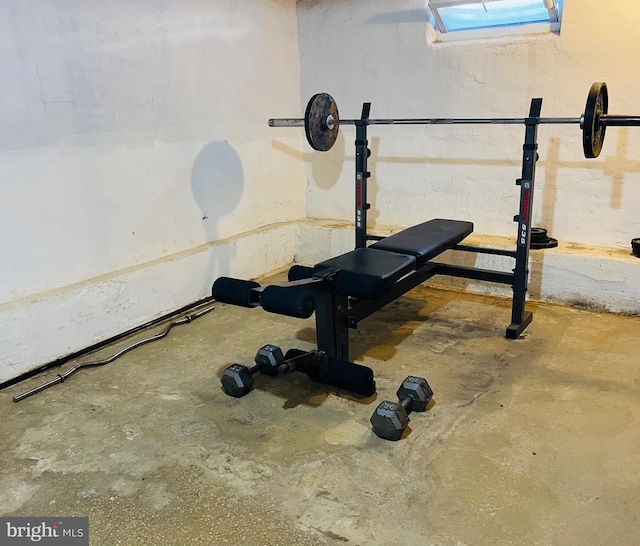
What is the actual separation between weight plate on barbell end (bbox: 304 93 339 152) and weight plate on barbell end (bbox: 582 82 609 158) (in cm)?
122

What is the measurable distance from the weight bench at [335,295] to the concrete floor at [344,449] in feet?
0.36

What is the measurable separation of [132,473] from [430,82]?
9.18ft

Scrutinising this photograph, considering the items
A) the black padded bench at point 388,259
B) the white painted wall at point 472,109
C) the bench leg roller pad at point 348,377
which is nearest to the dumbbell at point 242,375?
the bench leg roller pad at point 348,377

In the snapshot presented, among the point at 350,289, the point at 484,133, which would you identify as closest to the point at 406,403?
the point at 350,289

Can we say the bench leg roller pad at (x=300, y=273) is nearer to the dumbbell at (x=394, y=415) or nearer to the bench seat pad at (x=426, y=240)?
the bench seat pad at (x=426, y=240)

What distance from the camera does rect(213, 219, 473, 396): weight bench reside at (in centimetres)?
197

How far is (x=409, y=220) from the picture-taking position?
3766 millimetres

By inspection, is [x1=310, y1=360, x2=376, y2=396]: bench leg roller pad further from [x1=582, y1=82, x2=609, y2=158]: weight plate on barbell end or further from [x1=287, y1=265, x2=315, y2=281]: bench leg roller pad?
[x1=582, y1=82, x2=609, y2=158]: weight plate on barbell end

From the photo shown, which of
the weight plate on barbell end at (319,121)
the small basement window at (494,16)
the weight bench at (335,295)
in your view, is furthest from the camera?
the small basement window at (494,16)

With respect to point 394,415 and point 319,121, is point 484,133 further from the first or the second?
point 394,415

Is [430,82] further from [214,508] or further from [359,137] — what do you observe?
[214,508]

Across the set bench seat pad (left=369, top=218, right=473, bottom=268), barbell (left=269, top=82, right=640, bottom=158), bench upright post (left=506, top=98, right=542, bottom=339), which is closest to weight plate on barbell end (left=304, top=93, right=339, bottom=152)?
barbell (left=269, top=82, right=640, bottom=158)

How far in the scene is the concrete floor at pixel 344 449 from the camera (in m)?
1.52

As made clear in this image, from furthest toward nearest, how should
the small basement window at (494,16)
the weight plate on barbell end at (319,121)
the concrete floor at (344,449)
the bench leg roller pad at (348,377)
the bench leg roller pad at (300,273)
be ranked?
the small basement window at (494,16) → the weight plate on barbell end at (319,121) → the bench leg roller pad at (300,273) → the bench leg roller pad at (348,377) → the concrete floor at (344,449)
